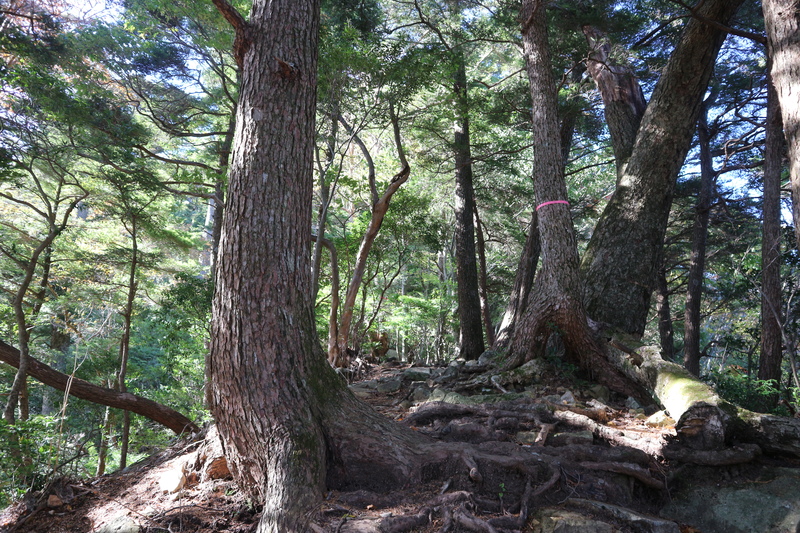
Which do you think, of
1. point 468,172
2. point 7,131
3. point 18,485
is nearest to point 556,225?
point 468,172

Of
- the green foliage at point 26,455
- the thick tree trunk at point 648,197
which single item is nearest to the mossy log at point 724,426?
the thick tree trunk at point 648,197

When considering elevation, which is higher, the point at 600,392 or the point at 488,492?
the point at 600,392

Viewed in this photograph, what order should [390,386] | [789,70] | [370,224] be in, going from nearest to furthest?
[789,70] → [390,386] → [370,224]

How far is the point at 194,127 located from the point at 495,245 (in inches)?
478

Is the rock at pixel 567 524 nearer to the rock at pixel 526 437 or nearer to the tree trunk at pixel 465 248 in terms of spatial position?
the rock at pixel 526 437

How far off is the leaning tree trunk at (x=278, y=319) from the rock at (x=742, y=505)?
1.69 meters

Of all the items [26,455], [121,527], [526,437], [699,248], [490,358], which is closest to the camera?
[121,527]

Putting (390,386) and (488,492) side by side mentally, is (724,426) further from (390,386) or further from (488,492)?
(390,386)

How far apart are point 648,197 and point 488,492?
458 cm

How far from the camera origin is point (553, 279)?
4.98m

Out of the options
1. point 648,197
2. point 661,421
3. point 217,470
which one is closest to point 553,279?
point 661,421

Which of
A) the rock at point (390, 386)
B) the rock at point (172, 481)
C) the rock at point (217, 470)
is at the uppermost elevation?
the rock at point (390, 386)

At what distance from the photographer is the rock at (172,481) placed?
3092 millimetres

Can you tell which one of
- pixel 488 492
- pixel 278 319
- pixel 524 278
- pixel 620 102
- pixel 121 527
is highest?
pixel 620 102
